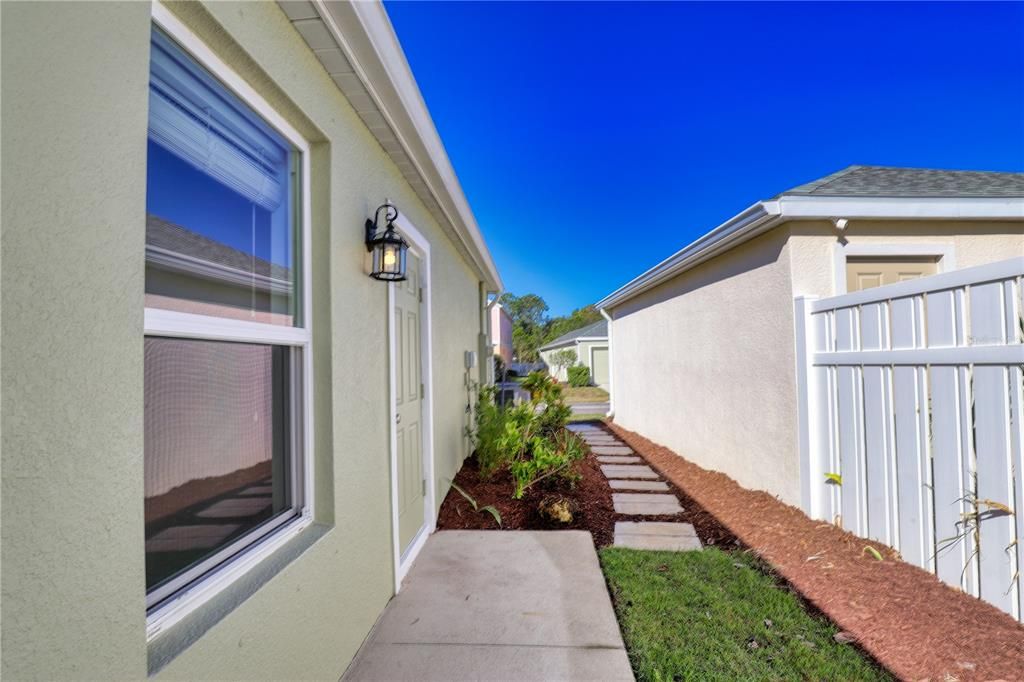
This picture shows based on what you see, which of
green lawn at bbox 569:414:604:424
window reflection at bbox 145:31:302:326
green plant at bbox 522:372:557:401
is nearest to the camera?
window reflection at bbox 145:31:302:326

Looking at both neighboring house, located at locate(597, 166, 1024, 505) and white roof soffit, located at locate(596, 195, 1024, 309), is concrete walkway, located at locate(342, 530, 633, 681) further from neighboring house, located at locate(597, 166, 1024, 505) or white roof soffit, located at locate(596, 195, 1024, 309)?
white roof soffit, located at locate(596, 195, 1024, 309)

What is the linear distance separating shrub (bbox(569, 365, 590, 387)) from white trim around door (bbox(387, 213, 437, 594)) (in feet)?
64.7

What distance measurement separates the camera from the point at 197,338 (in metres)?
1.50

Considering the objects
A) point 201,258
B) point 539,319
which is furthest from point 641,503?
point 539,319

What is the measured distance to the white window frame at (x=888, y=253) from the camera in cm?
446

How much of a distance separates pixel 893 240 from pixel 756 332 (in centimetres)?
149

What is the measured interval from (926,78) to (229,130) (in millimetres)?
9716

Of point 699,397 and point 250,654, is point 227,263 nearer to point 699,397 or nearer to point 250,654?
point 250,654

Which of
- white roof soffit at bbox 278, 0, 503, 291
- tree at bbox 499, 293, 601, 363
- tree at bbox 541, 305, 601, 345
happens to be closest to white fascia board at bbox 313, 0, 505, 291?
white roof soffit at bbox 278, 0, 503, 291

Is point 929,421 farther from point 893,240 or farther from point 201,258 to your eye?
point 201,258

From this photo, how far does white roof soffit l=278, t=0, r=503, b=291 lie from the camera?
1968 mm

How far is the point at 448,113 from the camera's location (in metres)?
10.1

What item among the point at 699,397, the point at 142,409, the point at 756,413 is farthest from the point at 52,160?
the point at 699,397

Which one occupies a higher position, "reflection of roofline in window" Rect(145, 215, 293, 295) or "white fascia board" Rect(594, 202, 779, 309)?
"white fascia board" Rect(594, 202, 779, 309)
